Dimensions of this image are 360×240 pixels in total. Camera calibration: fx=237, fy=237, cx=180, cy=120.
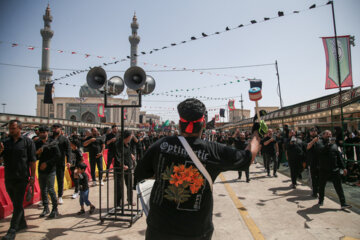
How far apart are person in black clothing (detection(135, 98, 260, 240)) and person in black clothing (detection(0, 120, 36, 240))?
3.46 m

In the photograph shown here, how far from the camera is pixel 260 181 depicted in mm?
8891

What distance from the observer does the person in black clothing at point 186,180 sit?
1.90 metres

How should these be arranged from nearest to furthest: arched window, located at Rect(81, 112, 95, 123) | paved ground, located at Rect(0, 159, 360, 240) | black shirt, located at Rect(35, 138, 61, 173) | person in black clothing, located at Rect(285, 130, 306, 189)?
paved ground, located at Rect(0, 159, 360, 240) → black shirt, located at Rect(35, 138, 61, 173) → person in black clothing, located at Rect(285, 130, 306, 189) → arched window, located at Rect(81, 112, 95, 123)

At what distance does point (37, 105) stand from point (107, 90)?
77.4 meters

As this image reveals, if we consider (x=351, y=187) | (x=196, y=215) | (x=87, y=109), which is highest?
(x=87, y=109)

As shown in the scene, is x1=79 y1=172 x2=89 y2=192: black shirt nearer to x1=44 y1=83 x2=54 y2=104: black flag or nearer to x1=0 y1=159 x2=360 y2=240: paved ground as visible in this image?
x1=0 y1=159 x2=360 y2=240: paved ground

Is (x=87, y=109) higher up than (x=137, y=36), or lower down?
lower down

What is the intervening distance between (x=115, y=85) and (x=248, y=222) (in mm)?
4168

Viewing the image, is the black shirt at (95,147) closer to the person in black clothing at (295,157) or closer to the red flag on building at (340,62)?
the person in black clothing at (295,157)

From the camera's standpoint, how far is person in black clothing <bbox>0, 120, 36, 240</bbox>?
4.22 metres

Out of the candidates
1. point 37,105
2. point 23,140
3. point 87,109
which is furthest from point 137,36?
point 23,140

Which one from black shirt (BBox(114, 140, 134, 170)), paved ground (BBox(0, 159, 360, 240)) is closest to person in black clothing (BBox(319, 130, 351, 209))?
paved ground (BBox(0, 159, 360, 240))

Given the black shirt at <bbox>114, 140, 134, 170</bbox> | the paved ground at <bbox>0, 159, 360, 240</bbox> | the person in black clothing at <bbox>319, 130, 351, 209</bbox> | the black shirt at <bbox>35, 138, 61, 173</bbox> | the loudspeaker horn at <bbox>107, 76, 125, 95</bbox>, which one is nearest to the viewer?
the paved ground at <bbox>0, 159, 360, 240</bbox>

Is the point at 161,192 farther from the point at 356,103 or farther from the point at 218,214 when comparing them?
the point at 356,103
